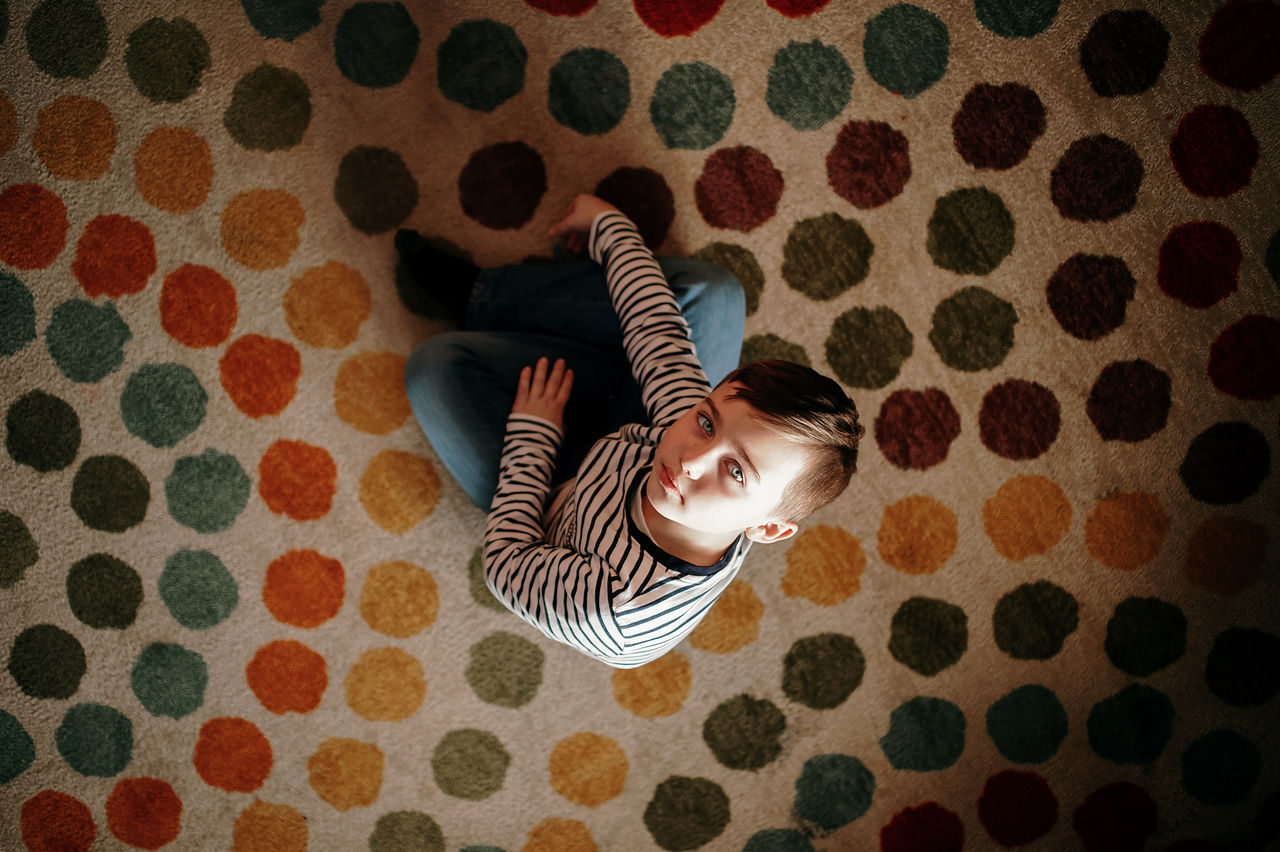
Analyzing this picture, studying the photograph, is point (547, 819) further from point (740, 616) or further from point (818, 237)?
point (818, 237)

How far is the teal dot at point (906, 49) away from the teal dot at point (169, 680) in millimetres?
1141

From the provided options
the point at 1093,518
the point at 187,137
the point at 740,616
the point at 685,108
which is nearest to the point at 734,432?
the point at 740,616

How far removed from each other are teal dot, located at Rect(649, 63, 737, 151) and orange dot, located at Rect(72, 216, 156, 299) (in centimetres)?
66

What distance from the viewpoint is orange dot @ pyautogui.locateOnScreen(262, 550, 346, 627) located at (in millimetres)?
918

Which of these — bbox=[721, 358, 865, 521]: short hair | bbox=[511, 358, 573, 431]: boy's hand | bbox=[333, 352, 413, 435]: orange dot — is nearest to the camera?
bbox=[721, 358, 865, 521]: short hair

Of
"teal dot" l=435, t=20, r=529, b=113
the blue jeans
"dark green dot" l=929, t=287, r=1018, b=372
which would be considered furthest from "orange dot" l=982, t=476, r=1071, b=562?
"teal dot" l=435, t=20, r=529, b=113

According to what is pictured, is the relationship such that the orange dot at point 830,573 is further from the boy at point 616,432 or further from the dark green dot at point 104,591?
the dark green dot at point 104,591

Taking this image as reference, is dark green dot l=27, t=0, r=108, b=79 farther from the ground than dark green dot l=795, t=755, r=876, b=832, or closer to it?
farther from the ground

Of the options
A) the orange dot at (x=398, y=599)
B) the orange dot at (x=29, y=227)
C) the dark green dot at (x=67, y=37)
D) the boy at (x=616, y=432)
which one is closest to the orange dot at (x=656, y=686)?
the boy at (x=616, y=432)

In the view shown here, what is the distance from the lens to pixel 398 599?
93 cm

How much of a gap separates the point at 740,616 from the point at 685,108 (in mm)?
660

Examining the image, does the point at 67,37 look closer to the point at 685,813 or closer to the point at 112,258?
the point at 112,258

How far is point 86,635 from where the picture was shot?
35.6 inches

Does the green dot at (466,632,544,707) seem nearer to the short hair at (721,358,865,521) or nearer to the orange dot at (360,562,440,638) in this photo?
the orange dot at (360,562,440,638)
